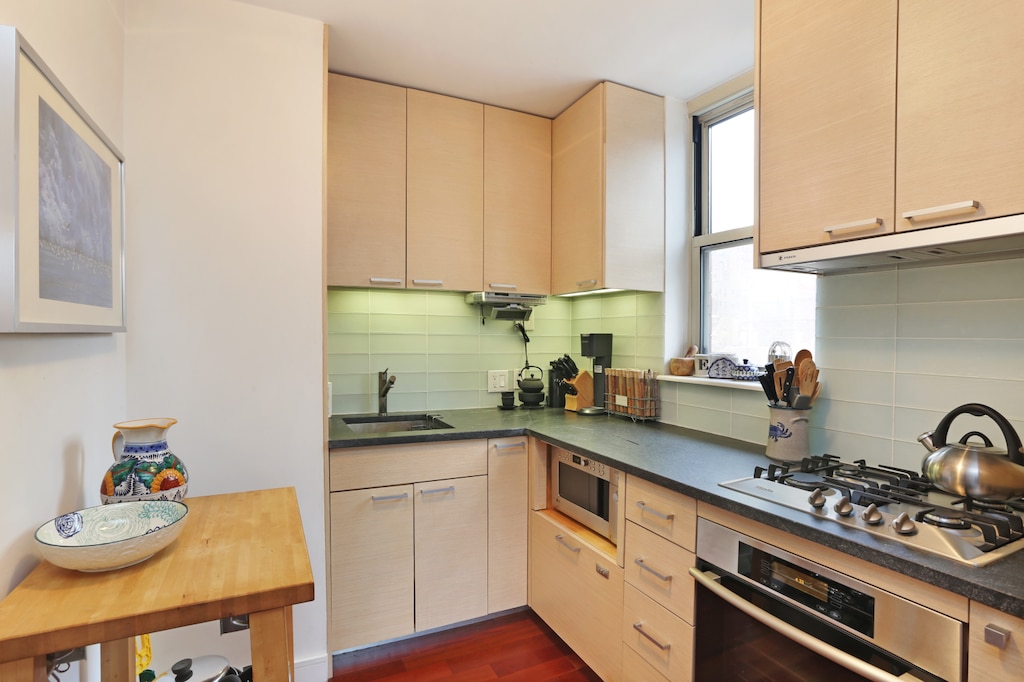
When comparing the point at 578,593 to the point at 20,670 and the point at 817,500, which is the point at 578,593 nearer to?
the point at 817,500

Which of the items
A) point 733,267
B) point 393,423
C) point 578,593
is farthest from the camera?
point 393,423

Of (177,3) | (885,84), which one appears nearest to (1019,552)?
(885,84)

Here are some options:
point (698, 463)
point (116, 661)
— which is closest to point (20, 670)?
point (116, 661)

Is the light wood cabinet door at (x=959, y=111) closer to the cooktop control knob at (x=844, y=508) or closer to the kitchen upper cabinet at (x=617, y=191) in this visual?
the cooktop control knob at (x=844, y=508)

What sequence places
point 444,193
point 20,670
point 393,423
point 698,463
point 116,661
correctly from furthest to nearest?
point 393,423 < point 444,193 < point 698,463 < point 116,661 < point 20,670

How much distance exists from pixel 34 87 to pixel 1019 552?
2.04 meters

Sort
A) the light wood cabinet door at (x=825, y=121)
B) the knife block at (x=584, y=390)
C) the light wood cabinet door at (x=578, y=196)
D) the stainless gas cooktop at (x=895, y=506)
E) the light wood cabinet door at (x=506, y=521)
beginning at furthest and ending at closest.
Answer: the knife block at (x=584, y=390), the light wood cabinet door at (x=578, y=196), the light wood cabinet door at (x=506, y=521), the light wood cabinet door at (x=825, y=121), the stainless gas cooktop at (x=895, y=506)

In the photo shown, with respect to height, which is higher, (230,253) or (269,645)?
(230,253)

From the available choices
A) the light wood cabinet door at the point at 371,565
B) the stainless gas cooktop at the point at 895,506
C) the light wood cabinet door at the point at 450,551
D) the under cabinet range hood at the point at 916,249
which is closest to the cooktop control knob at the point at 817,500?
the stainless gas cooktop at the point at 895,506

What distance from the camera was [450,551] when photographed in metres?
2.23

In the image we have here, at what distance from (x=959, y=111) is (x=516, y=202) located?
1833 millimetres

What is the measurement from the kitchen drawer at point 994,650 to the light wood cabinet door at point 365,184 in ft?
7.09

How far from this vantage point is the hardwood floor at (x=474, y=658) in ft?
6.59

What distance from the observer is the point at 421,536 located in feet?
7.14
